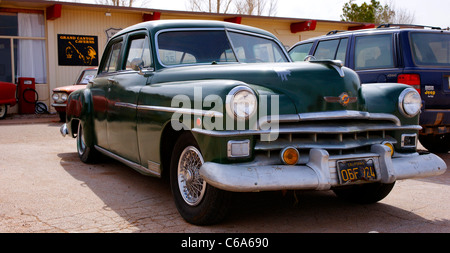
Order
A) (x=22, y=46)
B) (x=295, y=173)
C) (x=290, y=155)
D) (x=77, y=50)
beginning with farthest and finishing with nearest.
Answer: (x=77, y=50) < (x=22, y=46) < (x=290, y=155) < (x=295, y=173)

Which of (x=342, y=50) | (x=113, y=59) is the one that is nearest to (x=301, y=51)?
(x=342, y=50)

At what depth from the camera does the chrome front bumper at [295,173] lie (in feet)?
10.1

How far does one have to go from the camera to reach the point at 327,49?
7.62m

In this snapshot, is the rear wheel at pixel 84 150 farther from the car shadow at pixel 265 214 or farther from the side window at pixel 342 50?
the side window at pixel 342 50

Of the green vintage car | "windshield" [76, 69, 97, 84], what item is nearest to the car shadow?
the green vintage car

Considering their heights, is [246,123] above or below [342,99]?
below

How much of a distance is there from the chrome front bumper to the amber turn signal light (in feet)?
0.26

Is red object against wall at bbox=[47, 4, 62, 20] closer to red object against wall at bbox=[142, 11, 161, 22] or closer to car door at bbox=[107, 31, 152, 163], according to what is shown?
red object against wall at bbox=[142, 11, 161, 22]

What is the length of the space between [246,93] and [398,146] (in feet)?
4.98

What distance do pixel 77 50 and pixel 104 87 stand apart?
11320 mm

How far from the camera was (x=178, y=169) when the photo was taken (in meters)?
3.74

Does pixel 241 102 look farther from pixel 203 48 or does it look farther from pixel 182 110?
pixel 203 48

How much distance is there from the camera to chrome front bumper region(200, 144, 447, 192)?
3.07m

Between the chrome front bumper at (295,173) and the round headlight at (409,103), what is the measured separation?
55 centimetres
